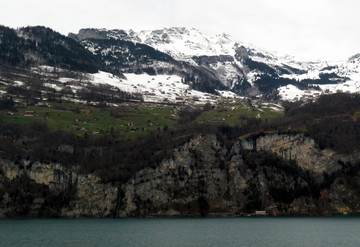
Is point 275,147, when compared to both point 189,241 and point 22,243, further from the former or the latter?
point 22,243

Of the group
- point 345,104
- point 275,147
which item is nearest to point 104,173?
point 275,147

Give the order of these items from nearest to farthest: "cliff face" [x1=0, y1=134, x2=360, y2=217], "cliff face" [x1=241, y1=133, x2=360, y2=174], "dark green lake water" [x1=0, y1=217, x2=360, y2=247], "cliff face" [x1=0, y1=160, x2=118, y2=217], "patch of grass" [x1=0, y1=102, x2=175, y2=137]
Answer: "dark green lake water" [x1=0, y1=217, x2=360, y2=247], "cliff face" [x1=0, y1=160, x2=118, y2=217], "cliff face" [x1=0, y1=134, x2=360, y2=217], "cliff face" [x1=241, y1=133, x2=360, y2=174], "patch of grass" [x1=0, y1=102, x2=175, y2=137]

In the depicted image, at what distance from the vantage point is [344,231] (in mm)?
96500

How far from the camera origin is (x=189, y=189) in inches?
6122

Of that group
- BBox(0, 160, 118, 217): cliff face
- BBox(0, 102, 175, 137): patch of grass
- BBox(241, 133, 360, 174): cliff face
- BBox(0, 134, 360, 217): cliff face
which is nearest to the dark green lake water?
BBox(0, 160, 118, 217): cliff face

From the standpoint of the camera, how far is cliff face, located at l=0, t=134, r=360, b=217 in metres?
149

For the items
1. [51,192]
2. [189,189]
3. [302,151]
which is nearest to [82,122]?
[51,192]

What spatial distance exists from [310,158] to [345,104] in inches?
1608

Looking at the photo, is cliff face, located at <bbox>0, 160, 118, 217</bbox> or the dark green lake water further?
cliff face, located at <bbox>0, 160, 118, 217</bbox>

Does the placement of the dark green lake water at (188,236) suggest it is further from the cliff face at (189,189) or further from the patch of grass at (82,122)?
the patch of grass at (82,122)

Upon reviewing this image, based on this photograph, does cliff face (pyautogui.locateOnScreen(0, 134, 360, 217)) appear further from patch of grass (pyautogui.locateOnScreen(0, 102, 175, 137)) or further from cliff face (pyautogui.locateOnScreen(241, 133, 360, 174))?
patch of grass (pyautogui.locateOnScreen(0, 102, 175, 137))

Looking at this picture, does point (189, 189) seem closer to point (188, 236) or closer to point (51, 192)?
point (51, 192)

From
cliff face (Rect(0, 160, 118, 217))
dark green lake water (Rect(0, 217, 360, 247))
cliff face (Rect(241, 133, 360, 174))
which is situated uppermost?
cliff face (Rect(241, 133, 360, 174))

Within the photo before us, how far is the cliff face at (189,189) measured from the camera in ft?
489
